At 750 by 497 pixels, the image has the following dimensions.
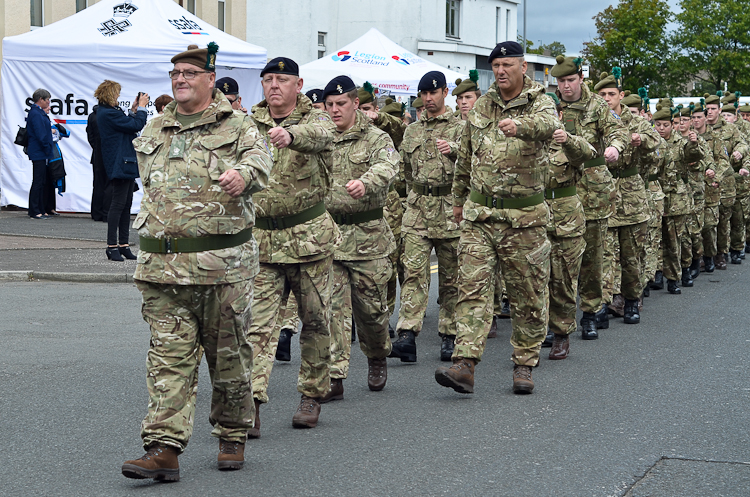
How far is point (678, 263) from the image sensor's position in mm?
12562

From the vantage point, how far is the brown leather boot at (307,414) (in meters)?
6.05

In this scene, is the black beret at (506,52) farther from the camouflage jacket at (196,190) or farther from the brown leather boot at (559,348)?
the brown leather boot at (559,348)

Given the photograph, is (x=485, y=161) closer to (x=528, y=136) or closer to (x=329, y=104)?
(x=528, y=136)

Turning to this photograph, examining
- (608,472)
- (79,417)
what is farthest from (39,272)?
(608,472)

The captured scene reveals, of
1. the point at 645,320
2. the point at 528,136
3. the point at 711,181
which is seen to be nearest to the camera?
the point at 528,136

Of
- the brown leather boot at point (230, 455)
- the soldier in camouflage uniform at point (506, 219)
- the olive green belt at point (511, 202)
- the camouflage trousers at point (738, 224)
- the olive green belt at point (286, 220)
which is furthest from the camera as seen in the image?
the camouflage trousers at point (738, 224)

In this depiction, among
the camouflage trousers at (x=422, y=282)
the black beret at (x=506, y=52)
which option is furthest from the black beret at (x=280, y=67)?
the camouflage trousers at (x=422, y=282)

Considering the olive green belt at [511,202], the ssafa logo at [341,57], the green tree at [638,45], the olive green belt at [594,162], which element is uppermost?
the green tree at [638,45]

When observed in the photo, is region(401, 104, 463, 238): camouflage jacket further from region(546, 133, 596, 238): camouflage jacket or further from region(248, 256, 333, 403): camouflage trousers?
region(248, 256, 333, 403): camouflage trousers

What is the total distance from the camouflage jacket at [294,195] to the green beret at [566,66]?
3.42 meters

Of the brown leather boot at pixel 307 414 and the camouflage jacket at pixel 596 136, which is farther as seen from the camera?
the camouflage jacket at pixel 596 136

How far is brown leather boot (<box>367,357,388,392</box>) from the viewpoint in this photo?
23.4ft

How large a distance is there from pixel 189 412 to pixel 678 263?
347 inches

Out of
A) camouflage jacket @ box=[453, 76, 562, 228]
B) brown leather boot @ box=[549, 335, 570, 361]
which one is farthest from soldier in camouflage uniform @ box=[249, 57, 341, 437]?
brown leather boot @ box=[549, 335, 570, 361]
